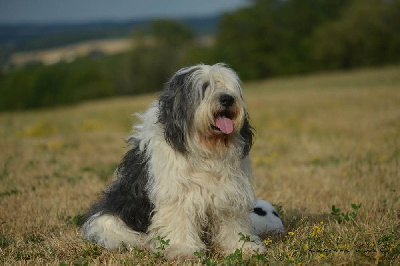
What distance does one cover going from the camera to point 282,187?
779cm

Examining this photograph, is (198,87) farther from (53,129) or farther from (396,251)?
(53,129)

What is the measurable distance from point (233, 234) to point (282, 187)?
3.04 metres

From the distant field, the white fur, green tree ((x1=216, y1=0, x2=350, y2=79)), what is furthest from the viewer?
the distant field

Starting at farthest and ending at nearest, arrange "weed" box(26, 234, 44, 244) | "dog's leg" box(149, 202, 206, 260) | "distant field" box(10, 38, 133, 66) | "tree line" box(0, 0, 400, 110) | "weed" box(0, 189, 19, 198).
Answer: "distant field" box(10, 38, 133, 66) < "tree line" box(0, 0, 400, 110) < "weed" box(0, 189, 19, 198) < "weed" box(26, 234, 44, 244) < "dog's leg" box(149, 202, 206, 260)

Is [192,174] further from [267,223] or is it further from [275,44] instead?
[275,44]

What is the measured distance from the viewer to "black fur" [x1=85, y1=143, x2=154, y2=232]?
4.89 meters

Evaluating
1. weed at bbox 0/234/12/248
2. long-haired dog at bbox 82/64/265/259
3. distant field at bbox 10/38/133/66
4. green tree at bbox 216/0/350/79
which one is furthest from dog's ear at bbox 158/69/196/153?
distant field at bbox 10/38/133/66

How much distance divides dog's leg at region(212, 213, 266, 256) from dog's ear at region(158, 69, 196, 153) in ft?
2.70

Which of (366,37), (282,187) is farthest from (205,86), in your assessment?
(366,37)

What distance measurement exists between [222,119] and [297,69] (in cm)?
5407

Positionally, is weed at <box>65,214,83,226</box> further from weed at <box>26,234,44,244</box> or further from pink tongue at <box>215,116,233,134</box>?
pink tongue at <box>215,116,233,134</box>

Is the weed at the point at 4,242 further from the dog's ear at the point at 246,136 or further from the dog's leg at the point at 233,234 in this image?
the dog's ear at the point at 246,136

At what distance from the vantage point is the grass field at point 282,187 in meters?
4.75

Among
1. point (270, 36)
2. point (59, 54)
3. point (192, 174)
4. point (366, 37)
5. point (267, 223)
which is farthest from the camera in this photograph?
point (59, 54)
